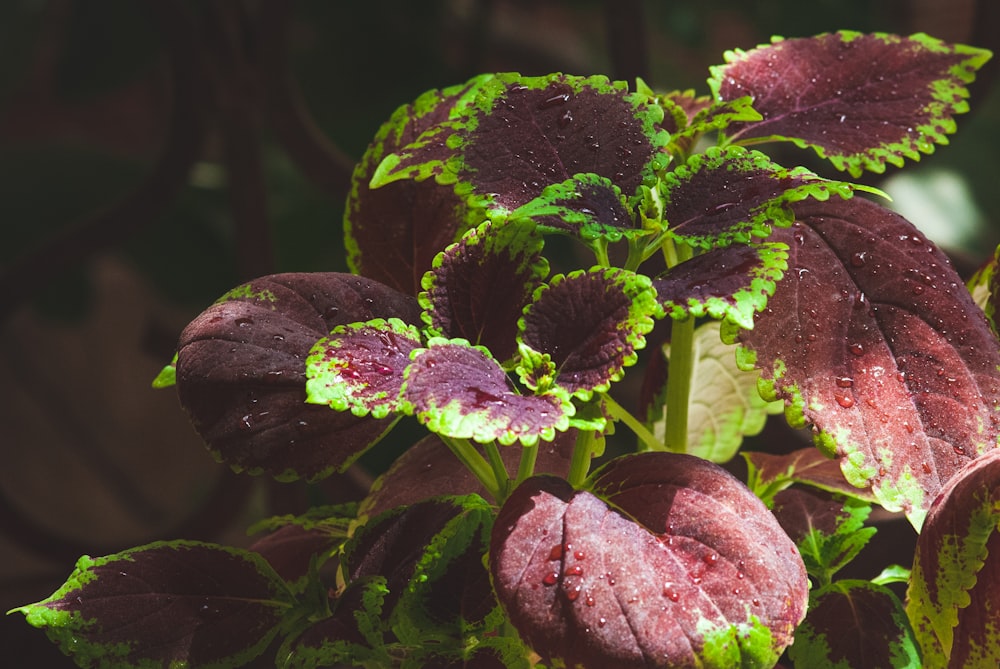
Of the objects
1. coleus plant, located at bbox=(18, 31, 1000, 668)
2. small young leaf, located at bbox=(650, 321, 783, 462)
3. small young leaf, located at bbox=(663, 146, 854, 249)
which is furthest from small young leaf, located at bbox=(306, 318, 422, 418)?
small young leaf, located at bbox=(650, 321, 783, 462)

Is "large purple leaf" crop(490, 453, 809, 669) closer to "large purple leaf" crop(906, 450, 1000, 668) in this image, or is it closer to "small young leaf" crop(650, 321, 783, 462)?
"large purple leaf" crop(906, 450, 1000, 668)

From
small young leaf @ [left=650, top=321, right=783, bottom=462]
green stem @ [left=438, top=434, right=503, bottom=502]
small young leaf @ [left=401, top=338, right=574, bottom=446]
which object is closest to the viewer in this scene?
small young leaf @ [left=401, top=338, right=574, bottom=446]

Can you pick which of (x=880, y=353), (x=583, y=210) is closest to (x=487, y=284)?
(x=583, y=210)

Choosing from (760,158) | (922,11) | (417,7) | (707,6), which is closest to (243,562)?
(760,158)

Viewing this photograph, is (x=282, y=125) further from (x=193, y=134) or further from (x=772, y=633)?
(x=772, y=633)

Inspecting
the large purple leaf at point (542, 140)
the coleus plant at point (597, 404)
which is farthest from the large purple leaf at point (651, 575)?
the large purple leaf at point (542, 140)

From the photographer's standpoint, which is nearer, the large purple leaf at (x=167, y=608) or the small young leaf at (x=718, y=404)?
the large purple leaf at (x=167, y=608)

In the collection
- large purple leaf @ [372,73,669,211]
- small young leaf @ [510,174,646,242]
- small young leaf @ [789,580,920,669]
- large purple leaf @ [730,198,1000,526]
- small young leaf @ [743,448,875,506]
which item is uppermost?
large purple leaf @ [372,73,669,211]

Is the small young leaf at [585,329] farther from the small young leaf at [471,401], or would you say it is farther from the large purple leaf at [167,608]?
the large purple leaf at [167,608]
